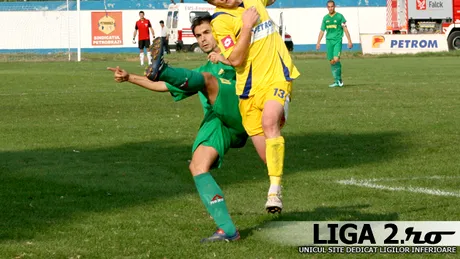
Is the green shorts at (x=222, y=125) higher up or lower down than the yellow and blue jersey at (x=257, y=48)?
lower down

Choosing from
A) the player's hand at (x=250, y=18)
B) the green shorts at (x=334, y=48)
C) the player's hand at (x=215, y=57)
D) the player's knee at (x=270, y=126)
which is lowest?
the green shorts at (x=334, y=48)

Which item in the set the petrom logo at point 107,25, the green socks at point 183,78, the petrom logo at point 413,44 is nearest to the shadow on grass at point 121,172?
the green socks at point 183,78

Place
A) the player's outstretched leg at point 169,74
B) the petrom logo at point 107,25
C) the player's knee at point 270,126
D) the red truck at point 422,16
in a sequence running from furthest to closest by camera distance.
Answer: the petrom logo at point 107,25
the red truck at point 422,16
the player's knee at point 270,126
the player's outstretched leg at point 169,74

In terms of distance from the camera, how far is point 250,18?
7824 mm

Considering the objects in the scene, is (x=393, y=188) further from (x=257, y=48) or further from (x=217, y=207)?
(x=217, y=207)

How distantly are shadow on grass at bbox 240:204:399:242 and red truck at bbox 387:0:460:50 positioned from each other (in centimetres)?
4897

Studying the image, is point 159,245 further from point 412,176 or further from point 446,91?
point 446,91

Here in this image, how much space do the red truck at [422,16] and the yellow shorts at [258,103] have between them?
4930 centimetres

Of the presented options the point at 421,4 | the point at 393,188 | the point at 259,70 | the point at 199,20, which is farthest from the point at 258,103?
the point at 421,4

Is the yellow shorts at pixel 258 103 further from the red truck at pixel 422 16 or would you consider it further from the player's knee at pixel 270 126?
the red truck at pixel 422 16

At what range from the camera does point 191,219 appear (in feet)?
26.6

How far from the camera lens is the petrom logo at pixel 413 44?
5216 centimetres

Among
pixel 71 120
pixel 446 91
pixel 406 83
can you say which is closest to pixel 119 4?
pixel 406 83

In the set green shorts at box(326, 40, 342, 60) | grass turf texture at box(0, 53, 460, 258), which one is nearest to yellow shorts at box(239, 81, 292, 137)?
grass turf texture at box(0, 53, 460, 258)
